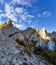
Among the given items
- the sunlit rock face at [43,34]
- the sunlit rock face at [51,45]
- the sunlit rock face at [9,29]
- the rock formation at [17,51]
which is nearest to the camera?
the rock formation at [17,51]

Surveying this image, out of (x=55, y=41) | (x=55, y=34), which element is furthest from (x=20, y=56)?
(x=55, y=34)

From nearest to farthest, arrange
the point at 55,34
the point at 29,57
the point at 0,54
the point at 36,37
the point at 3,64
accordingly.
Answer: the point at 3,64
the point at 0,54
the point at 29,57
the point at 36,37
the point at 55,34

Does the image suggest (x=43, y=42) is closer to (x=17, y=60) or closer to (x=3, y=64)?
(x=17, y=60)

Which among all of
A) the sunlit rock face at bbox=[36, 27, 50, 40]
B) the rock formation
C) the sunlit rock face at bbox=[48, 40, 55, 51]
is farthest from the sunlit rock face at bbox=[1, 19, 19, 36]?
the sunlit rock face at bbox=[48, 40, 55, 51]

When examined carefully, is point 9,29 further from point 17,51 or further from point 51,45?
point 17,51

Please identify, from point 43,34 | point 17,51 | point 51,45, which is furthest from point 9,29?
point 17,51

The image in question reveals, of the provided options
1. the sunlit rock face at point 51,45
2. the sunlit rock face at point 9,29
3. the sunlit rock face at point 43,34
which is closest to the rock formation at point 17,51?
the sunlit rock face at point 9,29

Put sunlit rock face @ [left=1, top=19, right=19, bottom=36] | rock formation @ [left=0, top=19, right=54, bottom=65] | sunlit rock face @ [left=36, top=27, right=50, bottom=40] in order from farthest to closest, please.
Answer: sunlit rock face @ [left=36, top=27, right=50, bottom=40] < sunlit rock face @ [left=1, top=19, right=19, bottom=36] < rock formation @ [left=0, top=19, right=54, bottom=65]

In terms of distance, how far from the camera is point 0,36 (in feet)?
191

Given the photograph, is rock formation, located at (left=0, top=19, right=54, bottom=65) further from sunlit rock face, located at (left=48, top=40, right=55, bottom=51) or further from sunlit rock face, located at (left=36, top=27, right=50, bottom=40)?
sunlit rock face, located at (left=36, top=27, right=50, bottom=40)

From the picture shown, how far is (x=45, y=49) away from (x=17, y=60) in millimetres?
21615

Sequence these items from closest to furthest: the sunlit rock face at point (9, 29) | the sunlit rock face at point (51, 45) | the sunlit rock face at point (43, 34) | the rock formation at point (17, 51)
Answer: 1. the rock formation at point (17, 51)
2. the sunlit rock face at point (9, 29)
3. the sunlit rock face at point (51, 45)
4. the sunlit rock face at point (43, 34)

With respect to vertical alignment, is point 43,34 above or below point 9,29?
below

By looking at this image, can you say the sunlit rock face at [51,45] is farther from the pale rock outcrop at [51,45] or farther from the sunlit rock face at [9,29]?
the sunlit rock face at [9,29]
